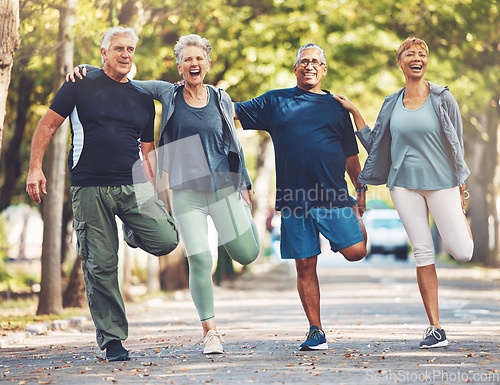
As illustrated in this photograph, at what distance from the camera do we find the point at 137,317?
1322 cm

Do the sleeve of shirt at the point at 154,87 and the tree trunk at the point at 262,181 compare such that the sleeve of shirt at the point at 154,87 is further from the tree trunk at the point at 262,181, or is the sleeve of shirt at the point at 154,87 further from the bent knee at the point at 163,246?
the tree trunk at the point at 262,181

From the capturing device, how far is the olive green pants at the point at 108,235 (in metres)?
6.98

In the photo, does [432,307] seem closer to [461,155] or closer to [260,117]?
[461,155]

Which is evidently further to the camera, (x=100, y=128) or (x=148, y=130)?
(x=148, y=130)

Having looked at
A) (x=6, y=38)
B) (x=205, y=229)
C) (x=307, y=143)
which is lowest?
(x=205, y=229)

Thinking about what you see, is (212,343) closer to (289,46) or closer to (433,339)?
(433,339)

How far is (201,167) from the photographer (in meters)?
7.18

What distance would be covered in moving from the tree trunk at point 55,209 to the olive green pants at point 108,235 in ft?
20.4

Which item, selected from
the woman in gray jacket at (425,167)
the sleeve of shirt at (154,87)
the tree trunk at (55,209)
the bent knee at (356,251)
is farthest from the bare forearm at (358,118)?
the tree trunk at (55,209)

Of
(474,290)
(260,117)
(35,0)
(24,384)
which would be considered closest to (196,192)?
(260,117)

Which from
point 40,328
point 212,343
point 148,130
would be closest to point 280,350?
point 212,343

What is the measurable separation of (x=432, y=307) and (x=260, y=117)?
197 centimetres

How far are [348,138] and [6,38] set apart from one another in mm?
3460

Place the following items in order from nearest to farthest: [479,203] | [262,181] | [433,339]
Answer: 1. [433,339]
2. [262,181]
3. [479,203]
